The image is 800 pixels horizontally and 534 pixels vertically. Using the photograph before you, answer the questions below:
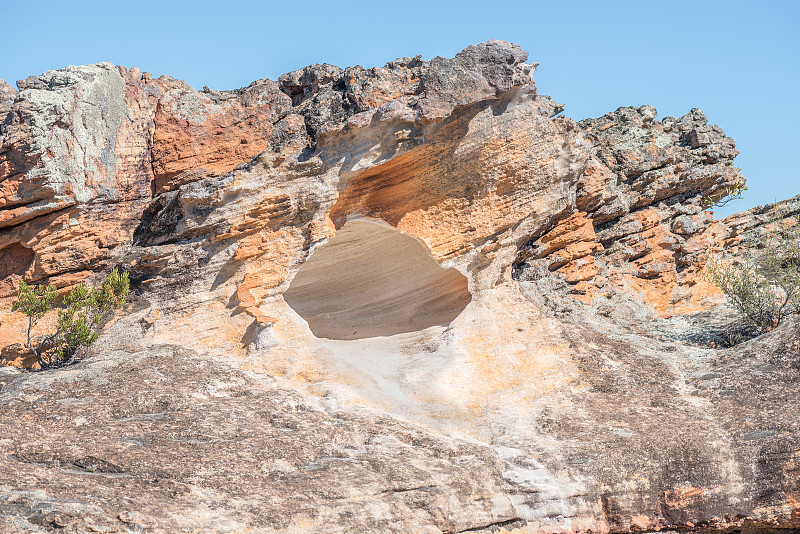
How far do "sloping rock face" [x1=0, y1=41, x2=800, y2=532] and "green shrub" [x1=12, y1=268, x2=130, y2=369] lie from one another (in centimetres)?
45

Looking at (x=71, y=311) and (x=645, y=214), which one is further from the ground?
(x=645, y=214)

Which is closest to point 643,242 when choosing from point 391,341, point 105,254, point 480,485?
point 391,341

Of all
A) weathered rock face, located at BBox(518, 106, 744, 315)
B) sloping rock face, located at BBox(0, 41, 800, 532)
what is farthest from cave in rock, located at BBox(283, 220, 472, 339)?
weathered rock face, located at BBox(518, 106, 744, 315)

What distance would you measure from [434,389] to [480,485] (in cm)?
310

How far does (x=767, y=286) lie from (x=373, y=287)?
7.81 m

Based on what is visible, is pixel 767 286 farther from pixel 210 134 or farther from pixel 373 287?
pixel 210 134

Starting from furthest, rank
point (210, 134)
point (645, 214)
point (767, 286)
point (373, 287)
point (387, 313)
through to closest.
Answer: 1. point (645, 214)
2. point (373, 287)
3. point (387, 313)
4. point (210, 134)
5. point (767, 286)

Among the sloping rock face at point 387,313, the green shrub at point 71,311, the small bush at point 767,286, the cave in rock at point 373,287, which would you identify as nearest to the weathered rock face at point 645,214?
the sloping rock face at point 387,313

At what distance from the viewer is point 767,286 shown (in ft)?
48.9

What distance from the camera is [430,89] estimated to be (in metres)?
14.2

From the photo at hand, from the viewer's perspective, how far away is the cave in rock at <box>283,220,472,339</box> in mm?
15641

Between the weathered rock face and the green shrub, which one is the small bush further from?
the green shrub

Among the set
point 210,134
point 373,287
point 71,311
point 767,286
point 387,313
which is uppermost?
point 210,134

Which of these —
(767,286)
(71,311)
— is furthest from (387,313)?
(767,286)
